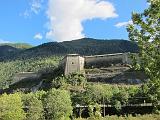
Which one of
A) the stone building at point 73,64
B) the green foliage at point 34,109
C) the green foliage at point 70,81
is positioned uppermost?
the stone building at point 73,64

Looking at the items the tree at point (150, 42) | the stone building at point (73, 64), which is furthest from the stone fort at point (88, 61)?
the tree at point (150, 42)

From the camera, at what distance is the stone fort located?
426 ft

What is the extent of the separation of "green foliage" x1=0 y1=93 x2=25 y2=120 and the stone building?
42.6 m

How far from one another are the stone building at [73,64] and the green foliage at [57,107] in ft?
125

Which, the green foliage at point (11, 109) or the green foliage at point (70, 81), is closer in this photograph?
the green foliage at point (11, 109)

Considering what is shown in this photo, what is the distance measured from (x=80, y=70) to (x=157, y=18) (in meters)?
109

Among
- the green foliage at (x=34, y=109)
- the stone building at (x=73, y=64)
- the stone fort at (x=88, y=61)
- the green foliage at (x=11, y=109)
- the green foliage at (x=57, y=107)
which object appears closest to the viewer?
the green foliage at (x=11, y=109)

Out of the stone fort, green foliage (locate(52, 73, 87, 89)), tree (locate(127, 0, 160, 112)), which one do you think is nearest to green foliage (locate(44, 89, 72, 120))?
green foliage (locate(52, 73, 87, 89))

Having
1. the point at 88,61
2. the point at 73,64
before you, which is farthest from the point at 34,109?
the point at 88,61

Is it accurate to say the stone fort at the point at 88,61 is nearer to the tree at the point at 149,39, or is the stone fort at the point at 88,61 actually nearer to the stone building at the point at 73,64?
the stone building at the point at 73,64

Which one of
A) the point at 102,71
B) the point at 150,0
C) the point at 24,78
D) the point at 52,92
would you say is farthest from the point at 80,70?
the point at 150,0

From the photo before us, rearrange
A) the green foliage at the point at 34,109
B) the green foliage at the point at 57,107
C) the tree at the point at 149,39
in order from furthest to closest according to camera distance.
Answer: the green foliage at the point at 57,107 → the green foliage at the point at 34,109 → the tree at the point at 149,39

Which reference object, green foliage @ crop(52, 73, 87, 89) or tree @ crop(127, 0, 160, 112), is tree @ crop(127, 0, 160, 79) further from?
green foliage @ crop(52, 73, 87, 89)

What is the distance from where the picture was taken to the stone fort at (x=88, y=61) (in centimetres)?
12988
